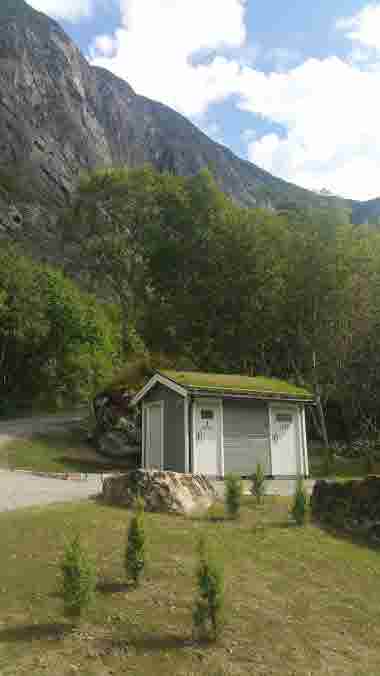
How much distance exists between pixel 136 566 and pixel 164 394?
1354cm

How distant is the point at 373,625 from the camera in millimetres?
7113

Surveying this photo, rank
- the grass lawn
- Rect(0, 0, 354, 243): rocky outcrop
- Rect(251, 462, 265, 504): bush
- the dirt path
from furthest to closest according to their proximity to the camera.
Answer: Rect(0, 0, 354, 243): rocky outcrop
the dirt path
Rect(251, 462, 265, 504): bush
the grass lawn

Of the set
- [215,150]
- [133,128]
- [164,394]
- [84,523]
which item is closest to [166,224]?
[164,394]

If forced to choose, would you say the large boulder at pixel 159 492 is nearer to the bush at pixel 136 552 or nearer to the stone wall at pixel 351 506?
the stone wall at pixel 351 506

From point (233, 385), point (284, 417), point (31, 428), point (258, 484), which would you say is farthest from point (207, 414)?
point (31, 428)

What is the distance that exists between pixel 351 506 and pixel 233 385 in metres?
8.99

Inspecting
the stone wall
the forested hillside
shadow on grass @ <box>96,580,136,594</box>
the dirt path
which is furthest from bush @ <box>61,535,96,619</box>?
the forested hillside

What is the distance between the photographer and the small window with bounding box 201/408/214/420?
1948 centimetres

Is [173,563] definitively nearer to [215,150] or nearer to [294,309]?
[294,309]

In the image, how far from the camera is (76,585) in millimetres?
6234

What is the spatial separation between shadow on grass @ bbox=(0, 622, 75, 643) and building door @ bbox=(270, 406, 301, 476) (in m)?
15.3

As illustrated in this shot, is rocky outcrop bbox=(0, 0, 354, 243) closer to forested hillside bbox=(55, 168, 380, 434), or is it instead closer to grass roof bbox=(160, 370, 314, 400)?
forested hillside bbox=(55, 168, 380, 434)

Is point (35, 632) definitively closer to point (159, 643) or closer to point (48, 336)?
point (159, 643)

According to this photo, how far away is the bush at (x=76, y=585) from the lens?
622cm
